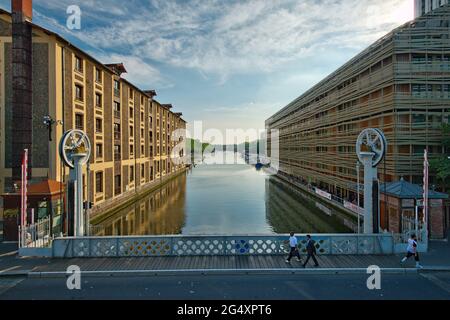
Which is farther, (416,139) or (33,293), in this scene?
(416,139)

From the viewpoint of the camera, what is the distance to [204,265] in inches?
526

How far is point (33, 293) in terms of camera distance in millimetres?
11031

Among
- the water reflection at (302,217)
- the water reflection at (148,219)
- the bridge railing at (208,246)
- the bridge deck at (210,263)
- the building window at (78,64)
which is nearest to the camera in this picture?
the bridge deck at (210,263)

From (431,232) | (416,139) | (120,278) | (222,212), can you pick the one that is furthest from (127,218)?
(416,139)

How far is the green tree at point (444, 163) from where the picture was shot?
20544 mm

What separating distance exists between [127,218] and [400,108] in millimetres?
29107

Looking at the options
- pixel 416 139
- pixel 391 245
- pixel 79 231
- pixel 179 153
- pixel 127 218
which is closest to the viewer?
pixel 391 245

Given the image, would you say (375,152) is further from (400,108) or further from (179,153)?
(179,153)

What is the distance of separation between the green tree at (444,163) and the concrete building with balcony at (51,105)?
26.0 meters

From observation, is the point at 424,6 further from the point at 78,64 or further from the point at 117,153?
the point at 78,64

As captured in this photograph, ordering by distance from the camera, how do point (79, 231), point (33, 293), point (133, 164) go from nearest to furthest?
point (33, 293) < point (79, 231) < point (133, 164)

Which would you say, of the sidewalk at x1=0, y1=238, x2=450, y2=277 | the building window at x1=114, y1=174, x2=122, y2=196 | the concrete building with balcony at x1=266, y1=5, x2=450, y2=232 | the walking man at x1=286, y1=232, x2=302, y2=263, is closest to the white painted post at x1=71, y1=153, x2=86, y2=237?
the sidewalk at x1=0, y1=238, x2=450, y2=277

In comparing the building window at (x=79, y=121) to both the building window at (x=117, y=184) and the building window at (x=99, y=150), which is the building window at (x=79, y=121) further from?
the building window at (x=117, y=184)

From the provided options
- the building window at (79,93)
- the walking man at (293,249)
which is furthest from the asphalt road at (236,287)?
the building window at (79,93)
